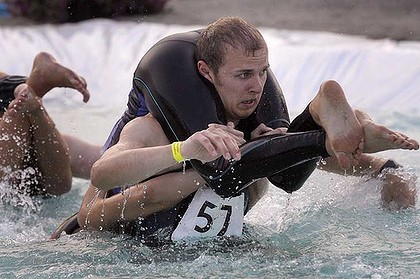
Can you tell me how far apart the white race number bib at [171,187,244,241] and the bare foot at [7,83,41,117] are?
3.76 feet

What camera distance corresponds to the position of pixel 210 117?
10.5 ft

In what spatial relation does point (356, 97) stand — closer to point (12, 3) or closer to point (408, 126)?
point (408, 126)

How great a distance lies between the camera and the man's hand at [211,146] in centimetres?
285

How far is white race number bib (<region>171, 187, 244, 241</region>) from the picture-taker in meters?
3.31

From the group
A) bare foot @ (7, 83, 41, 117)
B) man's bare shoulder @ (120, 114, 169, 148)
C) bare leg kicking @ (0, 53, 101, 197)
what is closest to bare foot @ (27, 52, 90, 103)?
bare leg kicking @ (0, 53, 101, 197)

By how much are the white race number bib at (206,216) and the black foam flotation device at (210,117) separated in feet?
0.39

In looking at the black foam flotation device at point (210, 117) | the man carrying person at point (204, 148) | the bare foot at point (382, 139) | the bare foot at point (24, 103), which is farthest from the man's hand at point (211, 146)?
the bare foot at point (24, 103)

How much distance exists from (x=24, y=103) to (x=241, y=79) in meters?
1.27

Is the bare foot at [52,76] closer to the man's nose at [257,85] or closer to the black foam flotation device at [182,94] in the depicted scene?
the black foam flotation device at [182,94]

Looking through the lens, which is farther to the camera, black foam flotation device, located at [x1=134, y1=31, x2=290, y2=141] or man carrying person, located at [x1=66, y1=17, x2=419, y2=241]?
black foam flotation device, located at [x1=134, y1=31, x2=290, y2=141]

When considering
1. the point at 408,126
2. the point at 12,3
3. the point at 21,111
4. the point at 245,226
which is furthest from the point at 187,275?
the point at 12,3

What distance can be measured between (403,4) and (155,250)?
5.86m

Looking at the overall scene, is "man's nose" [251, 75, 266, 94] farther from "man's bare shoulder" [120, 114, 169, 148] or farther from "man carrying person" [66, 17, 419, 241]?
"man's bare shoulder" [120, 114, 169, 148]

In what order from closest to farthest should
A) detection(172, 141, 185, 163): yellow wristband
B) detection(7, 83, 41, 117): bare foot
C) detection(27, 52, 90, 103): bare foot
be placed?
detection(172, 141, 185, 163): yellow wristband, detection(7, 83, 41, 117): bare foot, detection(27, 52, 90, 103): bare foot
